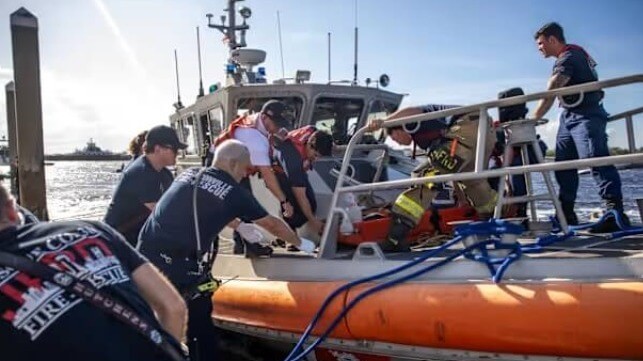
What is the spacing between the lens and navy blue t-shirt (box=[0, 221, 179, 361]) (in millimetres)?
1421

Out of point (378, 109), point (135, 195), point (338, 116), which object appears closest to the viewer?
point (135, 195)

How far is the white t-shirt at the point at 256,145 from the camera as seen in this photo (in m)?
3.90

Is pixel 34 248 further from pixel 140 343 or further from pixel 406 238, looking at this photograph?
pixel 406 238

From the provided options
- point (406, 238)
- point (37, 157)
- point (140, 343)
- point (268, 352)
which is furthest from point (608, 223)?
point (37, 157)

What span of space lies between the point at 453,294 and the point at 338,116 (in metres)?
4.36

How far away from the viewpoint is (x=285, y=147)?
13.8 feet

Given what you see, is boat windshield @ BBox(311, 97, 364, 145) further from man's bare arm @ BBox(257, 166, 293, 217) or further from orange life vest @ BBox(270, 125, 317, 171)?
man's bare arm @ BBox(257, 166, 293, 217)

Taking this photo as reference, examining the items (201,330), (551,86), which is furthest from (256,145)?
(551,86)

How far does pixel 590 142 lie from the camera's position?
11.7ft

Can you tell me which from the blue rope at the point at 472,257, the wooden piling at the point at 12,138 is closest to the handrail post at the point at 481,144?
the blue rope at the point at 472,257

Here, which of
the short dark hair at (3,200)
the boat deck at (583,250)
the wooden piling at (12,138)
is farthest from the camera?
the wooden piling at (12,138)

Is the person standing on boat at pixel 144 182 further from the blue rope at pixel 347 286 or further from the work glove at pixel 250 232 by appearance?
the blue rope at pixel 347 286

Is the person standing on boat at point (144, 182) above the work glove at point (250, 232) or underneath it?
above

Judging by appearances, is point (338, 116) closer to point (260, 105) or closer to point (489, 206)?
point (260, 105)
